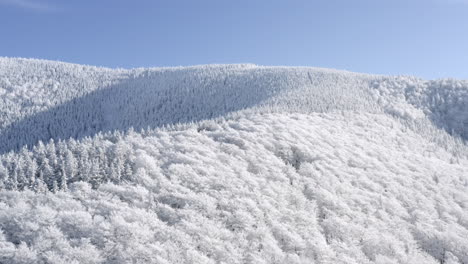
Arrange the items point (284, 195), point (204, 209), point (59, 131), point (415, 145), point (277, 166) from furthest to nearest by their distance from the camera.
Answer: point (59, 131) < point (415, 145) < point (277, 166) < point (284, 195) < point (204, 209)

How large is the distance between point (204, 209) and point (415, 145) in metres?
45.3

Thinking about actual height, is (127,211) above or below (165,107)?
below

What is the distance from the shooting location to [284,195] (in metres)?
25.6

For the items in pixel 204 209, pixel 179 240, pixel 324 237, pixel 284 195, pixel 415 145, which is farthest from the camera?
→ pixel 415 145

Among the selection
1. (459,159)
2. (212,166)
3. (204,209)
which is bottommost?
(459,159)

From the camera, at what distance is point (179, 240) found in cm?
1775

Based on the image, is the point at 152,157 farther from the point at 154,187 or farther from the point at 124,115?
the point at 124,115

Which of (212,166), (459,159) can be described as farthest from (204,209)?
(459,159)

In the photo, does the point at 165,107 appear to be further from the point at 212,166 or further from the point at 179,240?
the point at 179,240

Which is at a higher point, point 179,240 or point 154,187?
point 154,187

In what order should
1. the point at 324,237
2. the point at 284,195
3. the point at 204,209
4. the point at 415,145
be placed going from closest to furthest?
the point at 204,209
the point at 324,237
the point at 284,195
the point at 415,145

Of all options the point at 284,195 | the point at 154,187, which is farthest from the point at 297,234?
the point at 154,187

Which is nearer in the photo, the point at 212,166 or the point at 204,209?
the point at 204,209

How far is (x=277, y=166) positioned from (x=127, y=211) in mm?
15035
